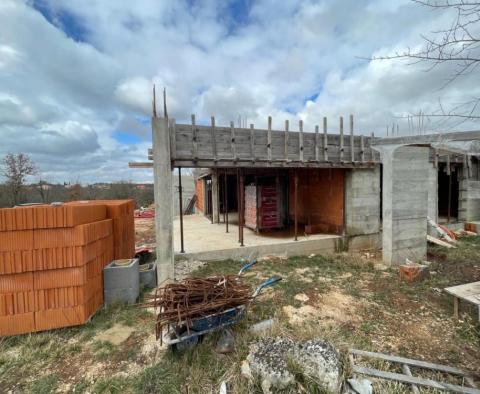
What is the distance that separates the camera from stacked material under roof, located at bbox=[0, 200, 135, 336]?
3863mm

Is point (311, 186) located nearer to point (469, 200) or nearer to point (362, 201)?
point (362, 201)

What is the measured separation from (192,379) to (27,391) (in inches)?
78.5

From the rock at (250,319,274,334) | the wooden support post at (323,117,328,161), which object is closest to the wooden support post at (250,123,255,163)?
the wooden support post at (323,117,328,161)

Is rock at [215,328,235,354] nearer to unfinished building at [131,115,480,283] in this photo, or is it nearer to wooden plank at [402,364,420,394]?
wooden plank at [402,364,420,394]


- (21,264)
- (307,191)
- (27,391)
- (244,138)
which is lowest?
(27,391)

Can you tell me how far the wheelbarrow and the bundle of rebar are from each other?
64 mm

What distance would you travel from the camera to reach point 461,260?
7508 mm

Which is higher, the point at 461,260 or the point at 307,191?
the point at 307,191

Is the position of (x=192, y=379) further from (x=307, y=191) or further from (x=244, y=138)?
(x=307, y=191)

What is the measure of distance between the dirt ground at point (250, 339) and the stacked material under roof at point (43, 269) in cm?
28

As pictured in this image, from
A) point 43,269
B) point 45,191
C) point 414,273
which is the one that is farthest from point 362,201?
point 45,191

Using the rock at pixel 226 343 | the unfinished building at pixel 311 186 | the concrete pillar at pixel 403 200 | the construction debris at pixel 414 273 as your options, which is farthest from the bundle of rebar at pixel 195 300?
the concrete pillar at pixel 403 200

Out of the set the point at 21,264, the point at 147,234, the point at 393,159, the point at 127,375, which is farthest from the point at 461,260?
the point at 147,234

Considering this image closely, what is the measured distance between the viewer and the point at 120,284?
4.95 metres
